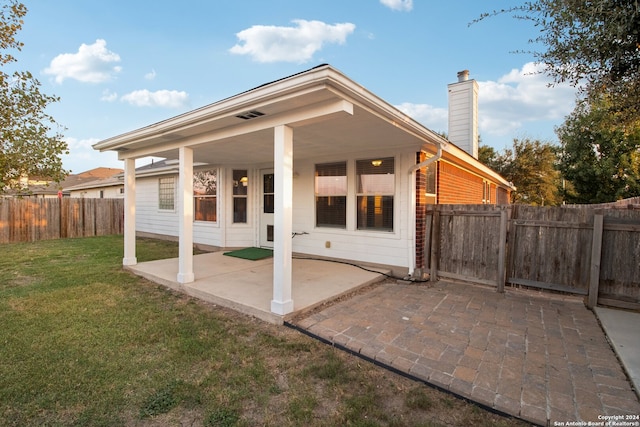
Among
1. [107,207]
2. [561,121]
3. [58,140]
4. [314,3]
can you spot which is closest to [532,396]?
[58,140]

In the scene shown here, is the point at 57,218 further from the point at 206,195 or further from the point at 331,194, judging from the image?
the point at 331,194

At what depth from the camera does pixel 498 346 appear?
2.98 meters

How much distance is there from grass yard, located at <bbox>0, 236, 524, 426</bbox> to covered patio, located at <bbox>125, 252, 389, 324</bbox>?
0.29 meters

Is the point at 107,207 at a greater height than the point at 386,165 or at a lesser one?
lesser

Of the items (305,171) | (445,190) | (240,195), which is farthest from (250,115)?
(445,190)

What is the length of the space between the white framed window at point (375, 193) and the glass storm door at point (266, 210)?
2754 millimetres

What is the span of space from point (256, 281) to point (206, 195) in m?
4.76

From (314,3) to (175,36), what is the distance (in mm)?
3904

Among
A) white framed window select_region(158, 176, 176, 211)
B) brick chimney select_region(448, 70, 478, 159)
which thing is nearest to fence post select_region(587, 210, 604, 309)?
brick chimney select_region(448, 70, 478, 159)

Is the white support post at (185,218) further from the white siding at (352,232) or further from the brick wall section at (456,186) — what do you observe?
the brick wall section at (456,186)

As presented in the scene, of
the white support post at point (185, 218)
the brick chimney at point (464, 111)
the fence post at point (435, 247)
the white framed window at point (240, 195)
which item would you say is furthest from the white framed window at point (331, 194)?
the brick chimney at point (464, 111)

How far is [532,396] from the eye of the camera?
2195mm

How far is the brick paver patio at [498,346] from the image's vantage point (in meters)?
2.16

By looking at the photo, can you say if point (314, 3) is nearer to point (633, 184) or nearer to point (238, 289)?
point (238, 289)
